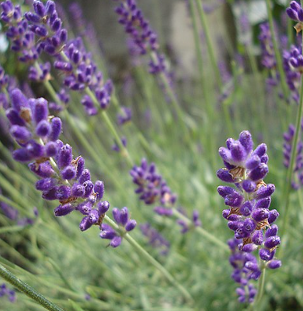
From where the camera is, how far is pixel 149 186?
148cm

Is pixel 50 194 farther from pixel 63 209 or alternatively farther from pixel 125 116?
pixel 125 116

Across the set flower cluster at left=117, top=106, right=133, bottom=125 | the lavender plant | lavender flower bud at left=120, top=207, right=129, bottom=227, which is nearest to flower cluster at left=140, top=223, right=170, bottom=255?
the lavender plant

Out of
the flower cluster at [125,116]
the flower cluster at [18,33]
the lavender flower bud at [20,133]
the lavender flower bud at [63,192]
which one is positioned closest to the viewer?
the lavender flower bud at [20,133]

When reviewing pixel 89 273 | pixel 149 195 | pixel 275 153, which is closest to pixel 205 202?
pixel 275 153

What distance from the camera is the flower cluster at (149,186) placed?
4.78ft

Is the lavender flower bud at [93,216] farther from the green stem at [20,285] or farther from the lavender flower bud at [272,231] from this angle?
the lavender flower bud at [272,231]

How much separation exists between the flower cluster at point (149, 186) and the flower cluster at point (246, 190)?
69cm

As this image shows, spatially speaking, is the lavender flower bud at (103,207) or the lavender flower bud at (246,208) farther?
the lavender flower bud at (103,207)

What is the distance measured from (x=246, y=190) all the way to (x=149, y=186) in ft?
Result: 2.51

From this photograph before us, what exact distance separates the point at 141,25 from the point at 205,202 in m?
1.23

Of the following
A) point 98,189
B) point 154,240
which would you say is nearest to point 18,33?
point 98,189

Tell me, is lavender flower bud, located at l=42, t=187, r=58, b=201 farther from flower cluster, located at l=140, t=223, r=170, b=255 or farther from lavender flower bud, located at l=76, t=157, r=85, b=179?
flower cluster, located at l=140, t=223, r=170, b=255

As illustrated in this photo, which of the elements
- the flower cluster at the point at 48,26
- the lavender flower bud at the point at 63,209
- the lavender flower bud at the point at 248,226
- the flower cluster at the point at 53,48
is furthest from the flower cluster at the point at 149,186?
the lavender flower bud at the point at 248,226

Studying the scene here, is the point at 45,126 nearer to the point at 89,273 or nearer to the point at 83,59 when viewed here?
the point at 83,59
